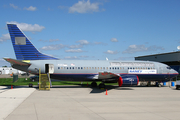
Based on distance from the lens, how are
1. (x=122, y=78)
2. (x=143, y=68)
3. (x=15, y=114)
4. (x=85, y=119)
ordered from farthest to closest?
(x=143, y=68)
(x=122, y=78)
(x=15, y=114)
(x=85, y=119)

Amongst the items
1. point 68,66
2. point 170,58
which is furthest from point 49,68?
point 170,58

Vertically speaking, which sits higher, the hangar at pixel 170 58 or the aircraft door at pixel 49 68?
the hangar at pixel 170 58

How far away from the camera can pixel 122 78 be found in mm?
20438

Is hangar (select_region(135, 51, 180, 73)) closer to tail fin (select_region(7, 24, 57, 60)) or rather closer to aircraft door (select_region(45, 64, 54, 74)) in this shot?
aircraft door (select_region(45, 64, 54, 74))

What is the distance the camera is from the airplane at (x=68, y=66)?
2219 cm

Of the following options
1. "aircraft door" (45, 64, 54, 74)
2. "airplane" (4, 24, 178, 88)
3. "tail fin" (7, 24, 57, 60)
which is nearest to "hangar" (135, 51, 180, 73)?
"airplane" (4, 24, 178, 88)

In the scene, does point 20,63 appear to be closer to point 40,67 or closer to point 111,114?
point 40,67

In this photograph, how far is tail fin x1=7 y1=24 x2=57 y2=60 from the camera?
22.2m

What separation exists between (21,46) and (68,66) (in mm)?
6357

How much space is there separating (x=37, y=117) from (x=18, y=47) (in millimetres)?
15300

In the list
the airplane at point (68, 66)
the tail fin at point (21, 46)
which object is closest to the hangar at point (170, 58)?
the airplane at point (68, 66)

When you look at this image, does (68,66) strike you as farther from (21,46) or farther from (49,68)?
(21,46)

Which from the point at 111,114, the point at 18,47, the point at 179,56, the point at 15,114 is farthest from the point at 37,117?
the point at 179,56

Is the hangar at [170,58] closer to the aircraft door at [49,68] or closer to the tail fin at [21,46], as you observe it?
the aircraft door at [49,68]
